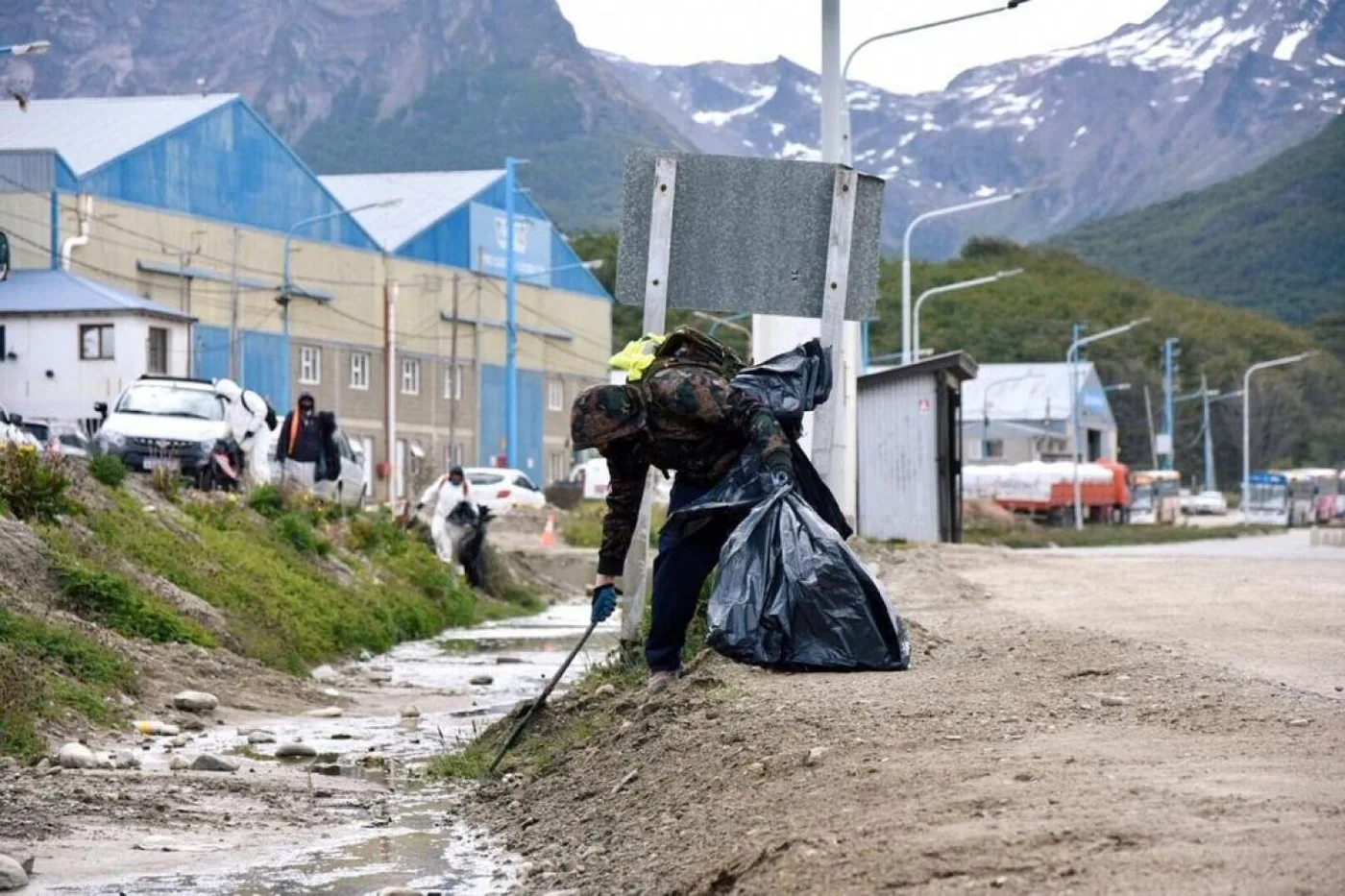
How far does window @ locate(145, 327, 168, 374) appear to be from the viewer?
50.1 m

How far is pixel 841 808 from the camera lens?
7.07 meters

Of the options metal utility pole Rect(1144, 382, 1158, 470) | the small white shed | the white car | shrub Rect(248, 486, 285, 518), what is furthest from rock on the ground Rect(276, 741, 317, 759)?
metal utility pole Rect(1144, 382, 1158, 470)

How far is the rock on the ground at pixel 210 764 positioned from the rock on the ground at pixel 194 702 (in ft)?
9.99

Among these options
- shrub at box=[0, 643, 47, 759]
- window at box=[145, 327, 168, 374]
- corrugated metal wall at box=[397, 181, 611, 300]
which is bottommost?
shrub at box=[0, 643, 47, 759]

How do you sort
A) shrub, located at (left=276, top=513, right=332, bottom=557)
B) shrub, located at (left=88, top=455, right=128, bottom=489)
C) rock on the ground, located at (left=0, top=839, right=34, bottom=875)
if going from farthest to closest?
shrub, located at (left=276, top=513, right=332, bottom=557)
shrub, located at (left=88, top=455, right=128, bottom=489)
rock on the ground, located at (left=0, top=839, right=34, bottom=875)

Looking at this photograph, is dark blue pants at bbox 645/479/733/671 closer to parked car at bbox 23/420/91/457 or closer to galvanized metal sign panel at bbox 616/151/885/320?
galvanized metal sign panel at bbox 616/151/885/320

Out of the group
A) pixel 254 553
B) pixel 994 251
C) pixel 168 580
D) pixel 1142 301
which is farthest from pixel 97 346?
pixel 994 251

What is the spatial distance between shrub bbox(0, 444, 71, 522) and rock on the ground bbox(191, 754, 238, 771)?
19.1ft

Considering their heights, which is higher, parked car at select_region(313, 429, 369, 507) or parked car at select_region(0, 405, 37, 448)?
parked car at select_region(0, 405, 37, 448)

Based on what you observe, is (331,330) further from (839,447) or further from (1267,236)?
(1267,236)

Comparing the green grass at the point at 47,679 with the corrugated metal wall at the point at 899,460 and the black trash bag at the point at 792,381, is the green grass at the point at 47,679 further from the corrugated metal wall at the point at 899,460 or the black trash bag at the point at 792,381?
the corrugated metal wall at the point at 899,460

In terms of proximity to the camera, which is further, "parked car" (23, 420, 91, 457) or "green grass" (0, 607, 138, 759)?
"parked car" (23, 420, 91, 457)

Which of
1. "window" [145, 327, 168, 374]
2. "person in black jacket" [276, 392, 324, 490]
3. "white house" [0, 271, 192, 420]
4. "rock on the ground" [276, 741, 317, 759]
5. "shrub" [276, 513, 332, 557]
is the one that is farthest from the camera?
"window" [145, 327, 168, 374]

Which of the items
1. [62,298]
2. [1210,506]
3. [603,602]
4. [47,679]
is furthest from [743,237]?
[1210,506]
